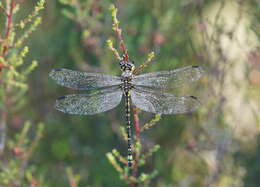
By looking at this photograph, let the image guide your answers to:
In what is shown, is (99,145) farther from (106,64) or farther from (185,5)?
(185,5)

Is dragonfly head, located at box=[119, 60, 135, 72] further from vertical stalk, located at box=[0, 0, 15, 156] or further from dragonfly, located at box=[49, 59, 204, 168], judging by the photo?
vertical stalk, located at box=[0, 0, 15, 156]

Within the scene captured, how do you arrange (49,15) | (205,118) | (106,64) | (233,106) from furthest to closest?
(49,15) → (233,106) → (106,64) → (205,118)

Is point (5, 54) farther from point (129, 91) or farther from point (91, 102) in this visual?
point (129, 91)

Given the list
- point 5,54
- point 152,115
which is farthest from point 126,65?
point 152,115

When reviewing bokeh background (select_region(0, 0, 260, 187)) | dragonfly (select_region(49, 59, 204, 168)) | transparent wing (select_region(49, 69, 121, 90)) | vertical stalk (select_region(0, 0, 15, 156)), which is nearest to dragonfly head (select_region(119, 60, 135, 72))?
dragonfly (select_region(49, 59, 204, 168))

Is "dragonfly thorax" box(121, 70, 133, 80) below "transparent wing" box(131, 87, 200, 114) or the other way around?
the other way around

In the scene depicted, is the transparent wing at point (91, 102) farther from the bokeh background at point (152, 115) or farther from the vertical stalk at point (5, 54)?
the bokeh background at point (152, 115)

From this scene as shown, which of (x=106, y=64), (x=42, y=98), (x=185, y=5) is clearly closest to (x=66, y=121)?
(x=42, y=98)
